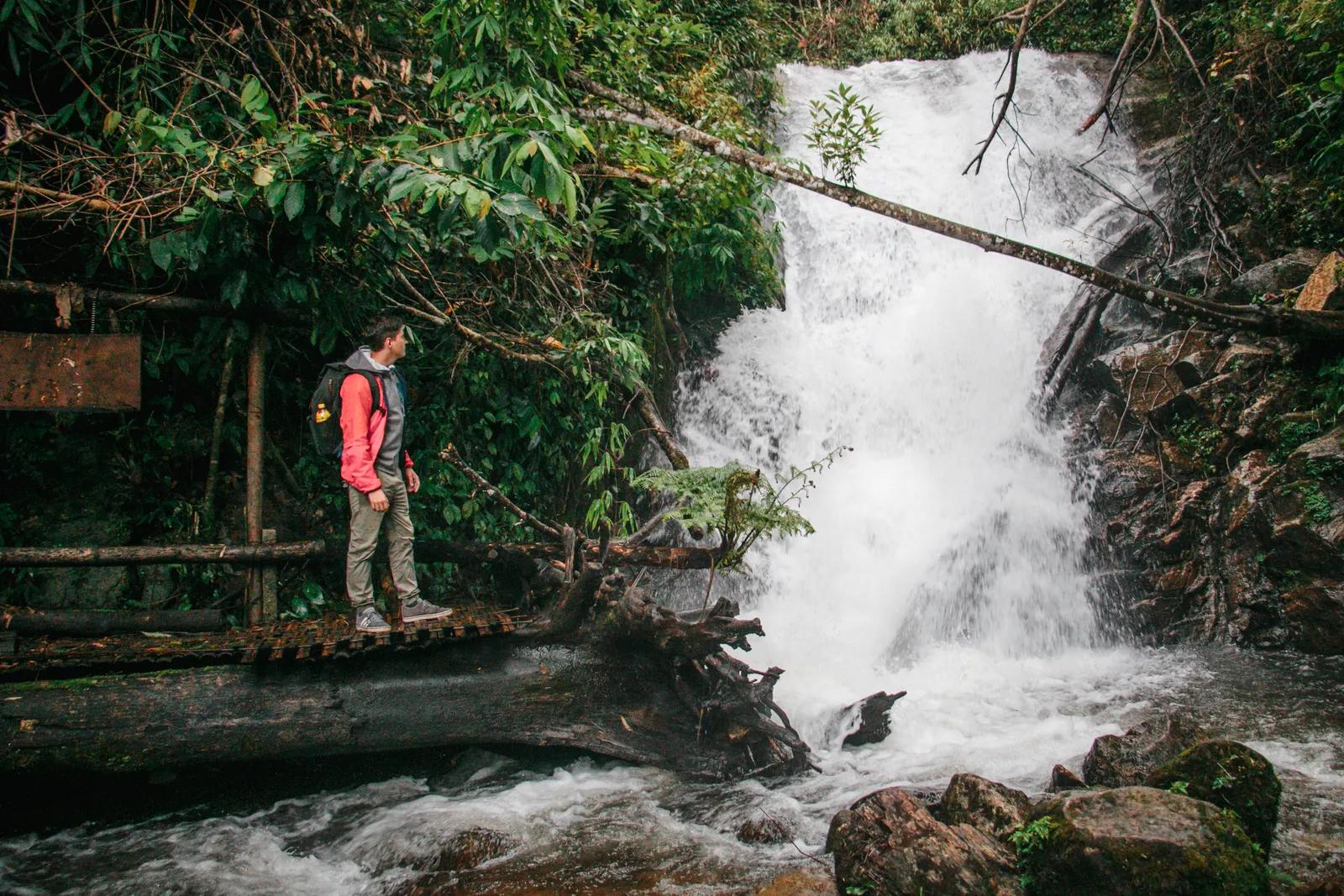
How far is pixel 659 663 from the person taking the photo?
202 inches

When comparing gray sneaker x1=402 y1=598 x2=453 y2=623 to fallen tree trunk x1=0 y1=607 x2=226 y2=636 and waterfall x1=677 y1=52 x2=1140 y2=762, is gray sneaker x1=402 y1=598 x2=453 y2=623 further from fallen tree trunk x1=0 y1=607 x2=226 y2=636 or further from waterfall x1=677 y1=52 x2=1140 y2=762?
waterfall x1=677 y1=52 x2=1140 y2=762

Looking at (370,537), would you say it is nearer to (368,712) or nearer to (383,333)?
(368,712)

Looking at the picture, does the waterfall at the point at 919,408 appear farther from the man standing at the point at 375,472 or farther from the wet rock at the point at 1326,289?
the man standing at the point at 375,472

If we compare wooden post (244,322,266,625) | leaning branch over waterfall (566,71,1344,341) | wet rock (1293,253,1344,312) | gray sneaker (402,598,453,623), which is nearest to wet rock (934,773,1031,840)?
gray sneaker (402,598,453,623)

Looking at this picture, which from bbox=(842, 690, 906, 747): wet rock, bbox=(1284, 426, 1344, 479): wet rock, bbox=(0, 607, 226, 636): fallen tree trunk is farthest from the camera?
bbox=(1284, 426, 1344, 479): wet rock

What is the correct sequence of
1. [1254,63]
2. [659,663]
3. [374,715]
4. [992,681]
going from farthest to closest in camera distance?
[1254,63]
[992,681]
[659,663]
[374,715]

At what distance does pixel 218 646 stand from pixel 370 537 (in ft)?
3.21

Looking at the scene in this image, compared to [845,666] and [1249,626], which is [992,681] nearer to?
[845,666]

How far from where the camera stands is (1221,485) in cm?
745

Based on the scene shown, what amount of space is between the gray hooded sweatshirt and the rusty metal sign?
48.5 inches

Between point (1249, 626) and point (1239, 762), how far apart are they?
4.13 m

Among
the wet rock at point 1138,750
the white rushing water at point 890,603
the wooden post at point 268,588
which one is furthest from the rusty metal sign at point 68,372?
the wet rock at point 1138,750

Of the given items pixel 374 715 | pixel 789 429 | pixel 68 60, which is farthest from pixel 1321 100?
pixel 68 60

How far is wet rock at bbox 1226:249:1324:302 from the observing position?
7555 millimetres
